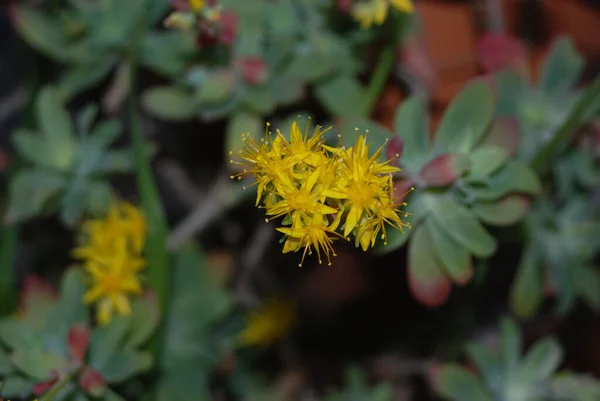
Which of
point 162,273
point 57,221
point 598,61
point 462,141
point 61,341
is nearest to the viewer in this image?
point 462,141

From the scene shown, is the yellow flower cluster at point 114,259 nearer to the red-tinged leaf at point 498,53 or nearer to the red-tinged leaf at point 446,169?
the red-tinged leaf at point 446,169

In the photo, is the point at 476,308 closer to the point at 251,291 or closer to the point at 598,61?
the point at 251,291

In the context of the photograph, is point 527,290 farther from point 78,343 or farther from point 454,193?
point 78,343

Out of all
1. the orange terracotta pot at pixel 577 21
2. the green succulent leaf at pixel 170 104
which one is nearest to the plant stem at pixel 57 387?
the green succulent leaf at pixel 170 104

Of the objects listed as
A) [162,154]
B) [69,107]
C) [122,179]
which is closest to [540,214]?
[162,154]

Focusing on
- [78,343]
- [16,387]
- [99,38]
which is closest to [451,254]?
[78,343]

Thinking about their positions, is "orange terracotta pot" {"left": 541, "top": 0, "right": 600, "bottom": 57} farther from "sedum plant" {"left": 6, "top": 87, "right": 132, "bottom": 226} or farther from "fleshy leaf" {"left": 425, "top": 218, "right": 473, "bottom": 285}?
"sedum plant" {"left": 6, "top": 87, "right": 132, "bottom": 226}
